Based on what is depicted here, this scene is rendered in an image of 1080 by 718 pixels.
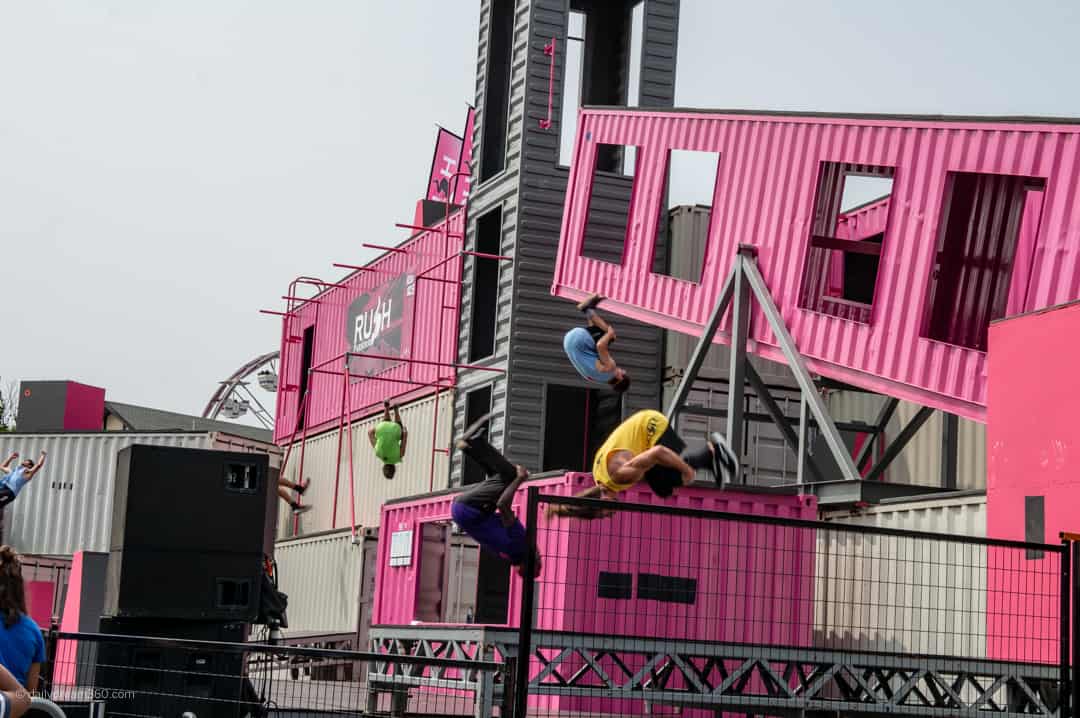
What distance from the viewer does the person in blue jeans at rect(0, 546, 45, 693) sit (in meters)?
8.08

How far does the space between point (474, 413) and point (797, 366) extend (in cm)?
1048

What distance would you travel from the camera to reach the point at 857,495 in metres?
15.2

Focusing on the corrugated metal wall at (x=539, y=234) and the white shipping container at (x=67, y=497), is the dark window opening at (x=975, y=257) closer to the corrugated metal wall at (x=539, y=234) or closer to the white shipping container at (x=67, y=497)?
the corrugated metal wall at (x=539, y=234)

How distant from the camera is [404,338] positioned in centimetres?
2994

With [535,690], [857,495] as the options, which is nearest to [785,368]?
[857,495]

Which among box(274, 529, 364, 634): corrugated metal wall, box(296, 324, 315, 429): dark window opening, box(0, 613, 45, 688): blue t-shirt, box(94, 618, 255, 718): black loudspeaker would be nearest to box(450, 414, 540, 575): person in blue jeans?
box(94, 618, 255, 718): black loudspeaker

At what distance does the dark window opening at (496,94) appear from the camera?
25.9 m

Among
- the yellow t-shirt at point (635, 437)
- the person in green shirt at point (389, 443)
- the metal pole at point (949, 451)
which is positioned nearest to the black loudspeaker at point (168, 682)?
the yellow t-shirt at point (635, 437)

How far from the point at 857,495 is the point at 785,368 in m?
10.4

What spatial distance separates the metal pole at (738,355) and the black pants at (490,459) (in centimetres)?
567

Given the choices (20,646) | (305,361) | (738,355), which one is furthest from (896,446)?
(305,361)

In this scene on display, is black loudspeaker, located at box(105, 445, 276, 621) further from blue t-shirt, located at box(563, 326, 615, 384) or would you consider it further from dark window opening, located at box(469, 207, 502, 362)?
dark window opening, located at box(469, 207, 502, 362)

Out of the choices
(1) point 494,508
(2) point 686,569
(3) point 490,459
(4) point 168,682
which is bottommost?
(4) point 168,682

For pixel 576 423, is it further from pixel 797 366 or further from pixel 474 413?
pixel 797 366
